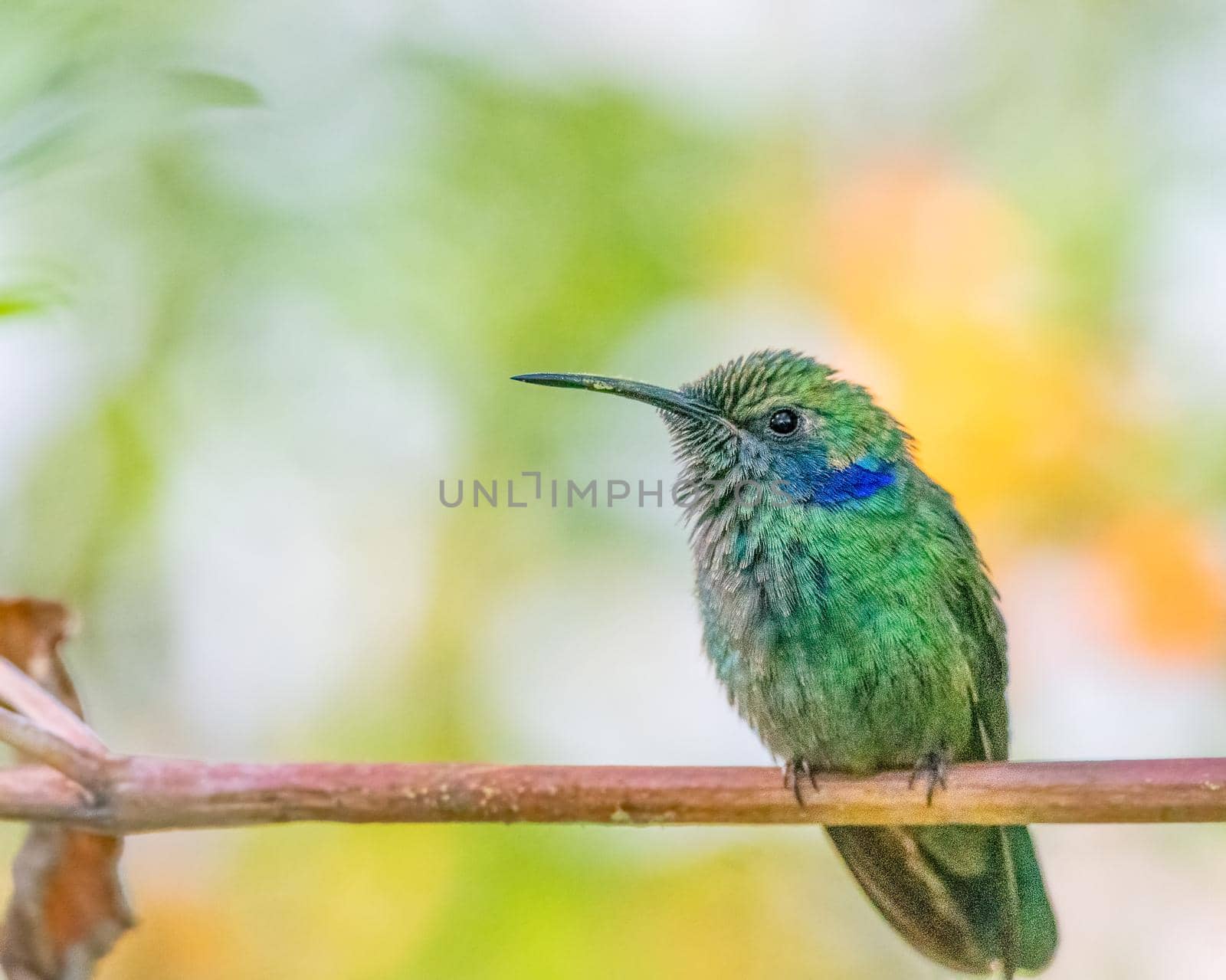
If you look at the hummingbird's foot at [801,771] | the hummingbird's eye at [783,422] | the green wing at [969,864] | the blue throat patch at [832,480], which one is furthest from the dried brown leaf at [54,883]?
the green wing at [969,864]

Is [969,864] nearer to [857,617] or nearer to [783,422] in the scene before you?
[857,617]

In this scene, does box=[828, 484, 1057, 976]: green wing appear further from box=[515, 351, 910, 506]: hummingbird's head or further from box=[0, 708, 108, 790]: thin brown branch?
box=[0, 708, 108, 790]: thin brown branch

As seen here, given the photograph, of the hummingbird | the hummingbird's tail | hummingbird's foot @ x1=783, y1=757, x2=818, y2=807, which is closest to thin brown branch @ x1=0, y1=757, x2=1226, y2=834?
hummingbird's foot @ x1=783, y1=757, x2=818, y2=807

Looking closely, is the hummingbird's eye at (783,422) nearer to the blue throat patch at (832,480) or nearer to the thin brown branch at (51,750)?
the blue throat patch at (832,480)

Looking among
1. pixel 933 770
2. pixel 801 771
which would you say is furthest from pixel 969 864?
pixel 933 770

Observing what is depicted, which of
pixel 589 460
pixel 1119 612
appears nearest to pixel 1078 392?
pixel 1119 612

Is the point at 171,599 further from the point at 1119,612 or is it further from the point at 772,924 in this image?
the point at 1119,612
